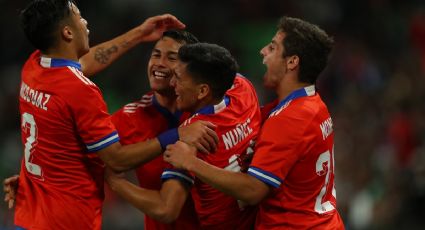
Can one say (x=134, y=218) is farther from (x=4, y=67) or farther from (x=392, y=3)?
(x=392, y=3)

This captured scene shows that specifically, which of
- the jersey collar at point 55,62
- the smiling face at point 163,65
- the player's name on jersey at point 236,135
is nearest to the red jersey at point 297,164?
the player's name on jersey at point 236,135

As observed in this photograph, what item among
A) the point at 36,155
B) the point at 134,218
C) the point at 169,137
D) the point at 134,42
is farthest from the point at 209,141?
the point at 134,218

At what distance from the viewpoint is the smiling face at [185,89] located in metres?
5.34

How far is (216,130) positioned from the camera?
5238mm

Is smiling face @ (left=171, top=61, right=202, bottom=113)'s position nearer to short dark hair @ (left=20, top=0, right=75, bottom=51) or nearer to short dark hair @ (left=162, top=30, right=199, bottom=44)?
short dark hair @ (left=162, top=30, right=199, bottom=44)

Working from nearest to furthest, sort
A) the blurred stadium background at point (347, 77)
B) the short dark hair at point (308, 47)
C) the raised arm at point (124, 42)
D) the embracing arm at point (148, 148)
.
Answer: the embracing arm at point (148, 148) < the short dark hair at point (308, 47) < the raised arm at point (124, 42) < the blurred stadium background at point (347, 77)

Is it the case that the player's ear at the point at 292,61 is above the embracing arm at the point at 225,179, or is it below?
above

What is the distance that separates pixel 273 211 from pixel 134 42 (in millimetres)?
1762

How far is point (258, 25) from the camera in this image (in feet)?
41.2

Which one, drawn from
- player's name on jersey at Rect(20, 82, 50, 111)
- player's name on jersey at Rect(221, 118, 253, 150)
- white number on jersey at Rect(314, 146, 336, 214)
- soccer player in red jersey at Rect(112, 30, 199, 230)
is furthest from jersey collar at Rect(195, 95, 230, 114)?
player's name on jersey at Rect(20, 82, 50, 111)

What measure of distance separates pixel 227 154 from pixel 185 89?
470 millimetres

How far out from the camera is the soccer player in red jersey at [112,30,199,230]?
19.1 ft

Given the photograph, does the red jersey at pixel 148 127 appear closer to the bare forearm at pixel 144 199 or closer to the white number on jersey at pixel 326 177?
the bare forearm at pixel 144 199

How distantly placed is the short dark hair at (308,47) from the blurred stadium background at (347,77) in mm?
3716
